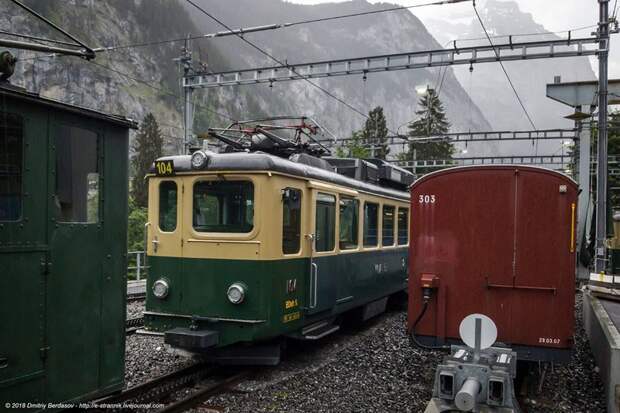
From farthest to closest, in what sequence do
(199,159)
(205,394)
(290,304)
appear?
1. (290,304)
2. (199,159)
3. (205,394)

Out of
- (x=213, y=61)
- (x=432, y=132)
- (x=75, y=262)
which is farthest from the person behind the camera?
(x=213, y=61)

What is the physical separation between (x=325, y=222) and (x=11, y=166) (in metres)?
5.11

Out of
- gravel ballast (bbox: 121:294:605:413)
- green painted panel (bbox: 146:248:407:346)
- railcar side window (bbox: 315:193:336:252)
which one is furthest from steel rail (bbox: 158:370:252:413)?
railcar side window (bbox: 315:193:336:252)

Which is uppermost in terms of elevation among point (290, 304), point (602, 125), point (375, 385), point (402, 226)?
point (602, 125)

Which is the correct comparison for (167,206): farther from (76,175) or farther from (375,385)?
(375,385)

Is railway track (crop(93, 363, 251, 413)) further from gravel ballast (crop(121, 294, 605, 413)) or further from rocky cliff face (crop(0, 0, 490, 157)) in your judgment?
rocky cliff face (crop(0, 0, 490, 157))

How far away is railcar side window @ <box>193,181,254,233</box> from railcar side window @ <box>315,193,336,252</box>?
1316mm

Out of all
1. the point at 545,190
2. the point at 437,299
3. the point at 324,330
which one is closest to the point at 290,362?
the point at 324,330

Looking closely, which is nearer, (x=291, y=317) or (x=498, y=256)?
(x=498, y=256)

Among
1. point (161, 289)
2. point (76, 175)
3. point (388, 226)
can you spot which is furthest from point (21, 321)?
point (388, 226)

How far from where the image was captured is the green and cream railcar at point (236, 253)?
7.30 m

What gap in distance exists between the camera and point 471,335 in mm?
5445

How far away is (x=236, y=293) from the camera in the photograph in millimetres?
7281

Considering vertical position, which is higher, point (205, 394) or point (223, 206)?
point (223, 206)
